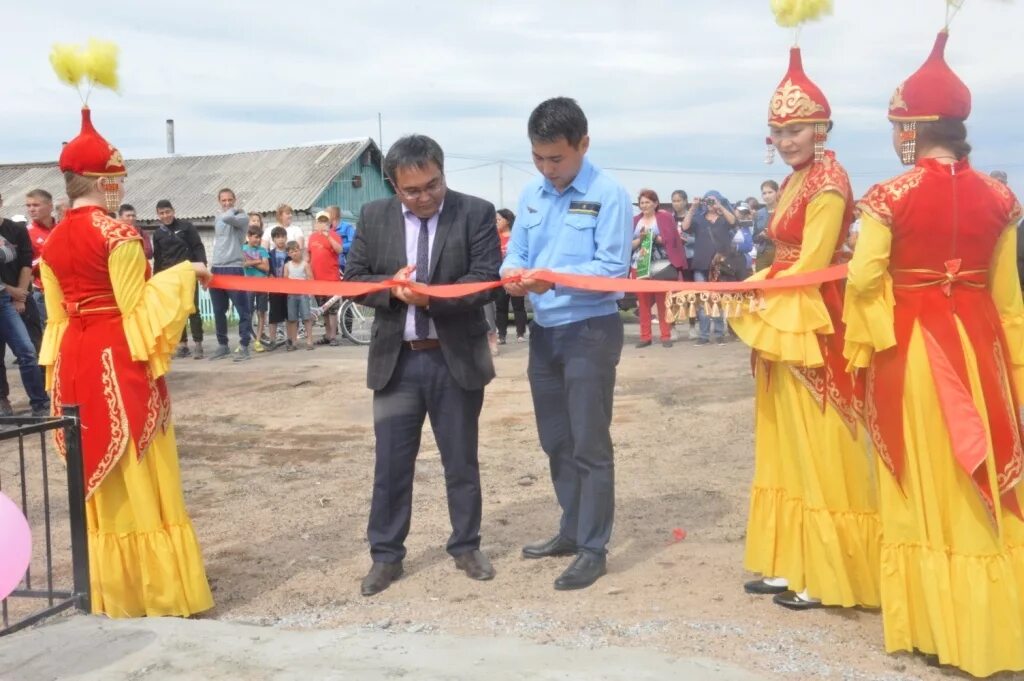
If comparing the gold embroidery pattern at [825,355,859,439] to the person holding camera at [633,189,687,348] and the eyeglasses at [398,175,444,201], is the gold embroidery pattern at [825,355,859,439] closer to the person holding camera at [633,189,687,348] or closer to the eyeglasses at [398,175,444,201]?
the eyeglasses at [398,175,444,201]

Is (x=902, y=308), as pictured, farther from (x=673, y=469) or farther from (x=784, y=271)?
(x=673, y=469)

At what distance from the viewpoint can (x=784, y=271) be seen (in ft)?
14.7

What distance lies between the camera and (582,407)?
4.93 metres

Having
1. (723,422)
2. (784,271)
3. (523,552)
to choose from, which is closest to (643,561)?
(523,552)

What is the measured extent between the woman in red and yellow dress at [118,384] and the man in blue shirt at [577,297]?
164cm

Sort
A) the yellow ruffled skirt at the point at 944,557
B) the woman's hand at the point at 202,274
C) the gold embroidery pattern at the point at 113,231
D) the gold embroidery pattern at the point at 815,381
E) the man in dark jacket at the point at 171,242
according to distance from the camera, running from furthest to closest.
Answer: the man in dark jacket at the point at 171,242 < the woman's hand at the point at 202,274 < the gold embroidery pattern at the point at 113,231 < the gold embroidery pattern at the point at 815,381 < the yellow ruffled skirt at the point at 944,557

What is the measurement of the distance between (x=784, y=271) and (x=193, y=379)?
944cm

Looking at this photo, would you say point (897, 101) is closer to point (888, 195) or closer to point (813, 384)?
point (888, 195)

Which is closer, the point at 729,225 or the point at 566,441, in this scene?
the point at 566,441

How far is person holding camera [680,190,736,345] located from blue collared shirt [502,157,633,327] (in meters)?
9.26

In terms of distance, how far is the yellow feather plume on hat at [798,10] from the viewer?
450 cm

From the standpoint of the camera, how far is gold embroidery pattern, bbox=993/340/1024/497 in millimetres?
3900

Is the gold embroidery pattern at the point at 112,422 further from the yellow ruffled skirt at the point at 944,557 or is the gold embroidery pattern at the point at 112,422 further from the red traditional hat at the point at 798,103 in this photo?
the yellow ruffled skirt at the point at 944,557

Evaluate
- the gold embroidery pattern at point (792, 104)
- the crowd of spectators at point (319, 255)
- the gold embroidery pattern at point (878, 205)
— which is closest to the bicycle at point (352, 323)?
the crowd of spectators at point (319, 255)
